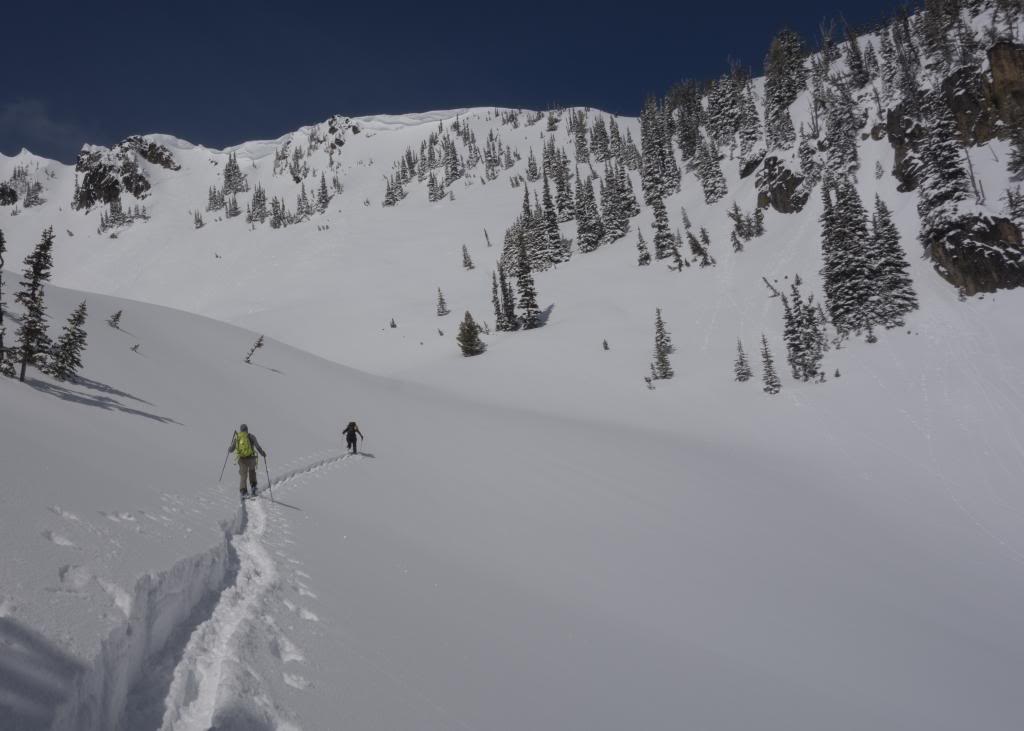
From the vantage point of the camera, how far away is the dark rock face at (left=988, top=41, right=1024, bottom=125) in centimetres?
4256

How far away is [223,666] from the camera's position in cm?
372

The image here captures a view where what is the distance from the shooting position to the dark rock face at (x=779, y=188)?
5828cm

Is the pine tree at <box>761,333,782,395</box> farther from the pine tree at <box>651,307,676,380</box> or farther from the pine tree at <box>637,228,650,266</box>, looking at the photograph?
the pine tree at <box>637,228,650,266</box>

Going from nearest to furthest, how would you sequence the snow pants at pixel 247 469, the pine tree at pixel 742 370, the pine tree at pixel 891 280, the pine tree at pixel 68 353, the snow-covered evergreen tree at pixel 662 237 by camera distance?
the snow pants at pixel 247 469 → the pine tree at pixel 68 353 → the pine tree at pixel 891 280 → the pine tree at pixel 742 370 → the snow-covered evergreen tree at pixel 662 237

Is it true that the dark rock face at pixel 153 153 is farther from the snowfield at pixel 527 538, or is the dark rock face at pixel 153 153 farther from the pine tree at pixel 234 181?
the snowfield at pixel 527 538

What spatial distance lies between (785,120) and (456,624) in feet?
268

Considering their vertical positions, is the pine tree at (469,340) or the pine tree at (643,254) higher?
the pine tree at (643,254)

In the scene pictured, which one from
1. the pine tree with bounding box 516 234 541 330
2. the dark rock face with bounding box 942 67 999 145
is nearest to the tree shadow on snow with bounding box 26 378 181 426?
the pine tree with bounding box 516 234 541 330

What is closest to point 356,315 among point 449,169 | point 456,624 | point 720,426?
point 720,426

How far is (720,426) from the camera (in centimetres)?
2919

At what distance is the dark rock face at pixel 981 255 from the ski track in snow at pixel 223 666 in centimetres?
4368

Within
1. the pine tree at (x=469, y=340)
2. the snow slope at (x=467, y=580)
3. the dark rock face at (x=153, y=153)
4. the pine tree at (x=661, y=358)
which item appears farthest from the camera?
the dark rock face at (x=153, y=153)

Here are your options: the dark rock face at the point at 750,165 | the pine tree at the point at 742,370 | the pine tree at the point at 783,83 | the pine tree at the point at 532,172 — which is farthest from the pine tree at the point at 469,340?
the pine tree at the point at 532,172

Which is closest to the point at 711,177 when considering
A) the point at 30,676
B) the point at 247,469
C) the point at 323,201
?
the point at 247,469
